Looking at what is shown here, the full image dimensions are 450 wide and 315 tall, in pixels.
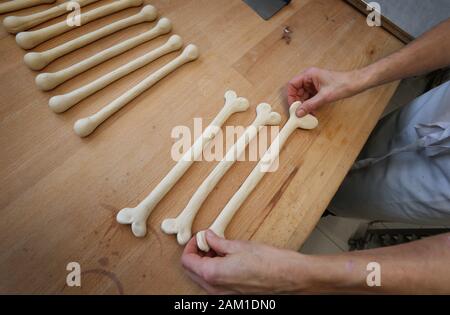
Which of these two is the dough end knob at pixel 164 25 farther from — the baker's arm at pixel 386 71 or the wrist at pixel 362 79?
the wrist at pixel 362 79

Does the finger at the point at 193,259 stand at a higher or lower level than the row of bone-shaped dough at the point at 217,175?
lower

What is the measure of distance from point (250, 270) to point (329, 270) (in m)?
0.11

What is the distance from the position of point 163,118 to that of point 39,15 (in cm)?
35

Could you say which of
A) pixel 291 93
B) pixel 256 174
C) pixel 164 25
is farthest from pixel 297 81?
pixel 164 25

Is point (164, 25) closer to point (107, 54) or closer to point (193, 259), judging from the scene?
point (107, 54)

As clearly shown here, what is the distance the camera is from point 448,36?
0.59 meters

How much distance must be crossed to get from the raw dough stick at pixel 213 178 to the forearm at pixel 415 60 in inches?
8.1

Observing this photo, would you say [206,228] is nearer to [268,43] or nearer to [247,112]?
[247,112]

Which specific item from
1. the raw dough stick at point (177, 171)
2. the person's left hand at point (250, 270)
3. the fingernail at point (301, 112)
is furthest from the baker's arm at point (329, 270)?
the fingernail at point (301, 112)

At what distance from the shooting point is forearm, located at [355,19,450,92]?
1.97ft

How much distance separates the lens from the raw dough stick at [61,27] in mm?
604

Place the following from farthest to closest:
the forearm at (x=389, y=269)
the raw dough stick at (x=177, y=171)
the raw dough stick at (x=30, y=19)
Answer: the raw dough stick at (x=30, y=19) → the raw dough stick at (x=177, y=171) → the forearm at (x=389, y=269)
